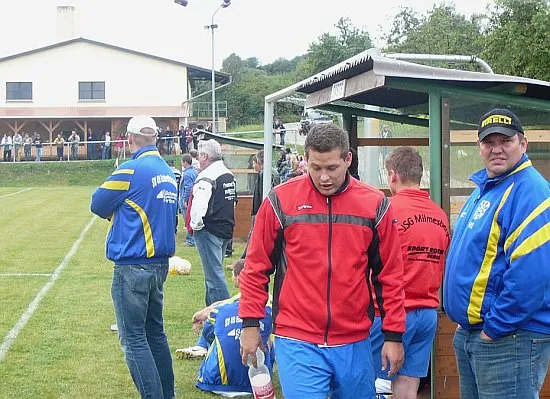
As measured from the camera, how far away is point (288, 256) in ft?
14.9

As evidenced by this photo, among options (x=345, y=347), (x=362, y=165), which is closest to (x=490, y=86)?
(x=345, y=347)

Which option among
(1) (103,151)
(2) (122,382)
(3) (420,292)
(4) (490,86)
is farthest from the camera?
(1) (103,151)

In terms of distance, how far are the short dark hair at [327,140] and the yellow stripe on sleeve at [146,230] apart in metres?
1.95

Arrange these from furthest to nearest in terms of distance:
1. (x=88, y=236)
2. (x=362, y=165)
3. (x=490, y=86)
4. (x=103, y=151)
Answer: (x=103, y=151) < (x=88, y=236) < (x=362, y=165) < (x=490, y=86)

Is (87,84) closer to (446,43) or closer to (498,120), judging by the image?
(446,43)

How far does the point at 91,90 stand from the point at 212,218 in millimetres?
53844

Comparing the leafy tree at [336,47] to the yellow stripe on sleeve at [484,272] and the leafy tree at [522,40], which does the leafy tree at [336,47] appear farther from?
the yellow stripe on sleeve at [484,272]

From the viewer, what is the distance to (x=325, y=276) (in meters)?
4.44

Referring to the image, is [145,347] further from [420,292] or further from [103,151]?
[103,151]

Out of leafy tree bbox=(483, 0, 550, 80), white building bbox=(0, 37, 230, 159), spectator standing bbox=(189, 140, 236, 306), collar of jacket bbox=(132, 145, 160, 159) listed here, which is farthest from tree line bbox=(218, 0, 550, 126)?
collar of jacket bbox=(132, 145, 160, 159)

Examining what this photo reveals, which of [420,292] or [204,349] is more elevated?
[420,292]

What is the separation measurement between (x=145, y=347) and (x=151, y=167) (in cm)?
124

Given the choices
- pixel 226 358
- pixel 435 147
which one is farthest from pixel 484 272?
pixel 226 358

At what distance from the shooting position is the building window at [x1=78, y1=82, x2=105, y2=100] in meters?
61.1
